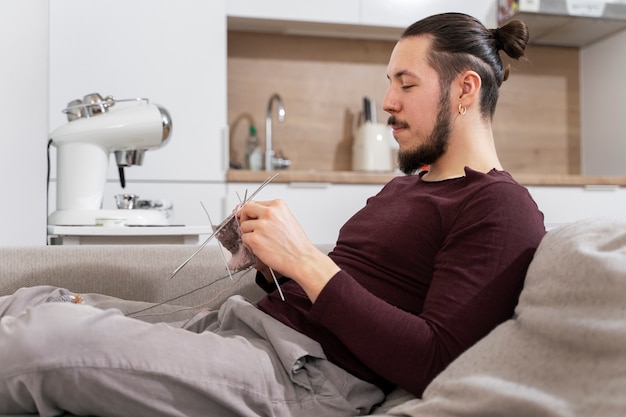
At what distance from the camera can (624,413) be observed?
0.71 m

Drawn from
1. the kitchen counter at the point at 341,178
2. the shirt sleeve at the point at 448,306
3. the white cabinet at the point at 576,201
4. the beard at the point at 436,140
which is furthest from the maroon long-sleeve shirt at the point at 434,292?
the white cabinet at the point at 576,201

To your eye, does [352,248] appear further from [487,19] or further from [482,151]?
[487,19]

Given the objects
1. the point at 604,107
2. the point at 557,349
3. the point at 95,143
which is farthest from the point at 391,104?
the point at 604,107

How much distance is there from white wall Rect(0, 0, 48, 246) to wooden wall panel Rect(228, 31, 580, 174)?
119 centimetres

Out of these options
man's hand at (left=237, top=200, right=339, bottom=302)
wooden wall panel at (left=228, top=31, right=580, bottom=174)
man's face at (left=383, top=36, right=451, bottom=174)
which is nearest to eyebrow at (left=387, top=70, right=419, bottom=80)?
man's face at (left=383, top=36, right=451, bottom=174)

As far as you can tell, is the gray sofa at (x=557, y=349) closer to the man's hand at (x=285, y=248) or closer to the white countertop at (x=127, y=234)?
the man's hand at (x=285, y=248)

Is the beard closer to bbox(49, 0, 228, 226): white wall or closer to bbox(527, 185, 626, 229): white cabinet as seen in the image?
bbox(49, 0, 228, 226): white wall

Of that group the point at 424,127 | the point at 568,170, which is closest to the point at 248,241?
the point at 424,127

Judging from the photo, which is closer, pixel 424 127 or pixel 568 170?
pixel 424 127

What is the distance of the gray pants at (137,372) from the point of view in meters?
0.89

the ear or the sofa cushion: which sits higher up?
the ear

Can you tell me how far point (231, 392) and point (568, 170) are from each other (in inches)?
115

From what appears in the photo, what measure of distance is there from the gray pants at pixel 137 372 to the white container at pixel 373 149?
2097 millimetres

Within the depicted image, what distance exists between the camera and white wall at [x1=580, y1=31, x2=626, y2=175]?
319 centimetres
